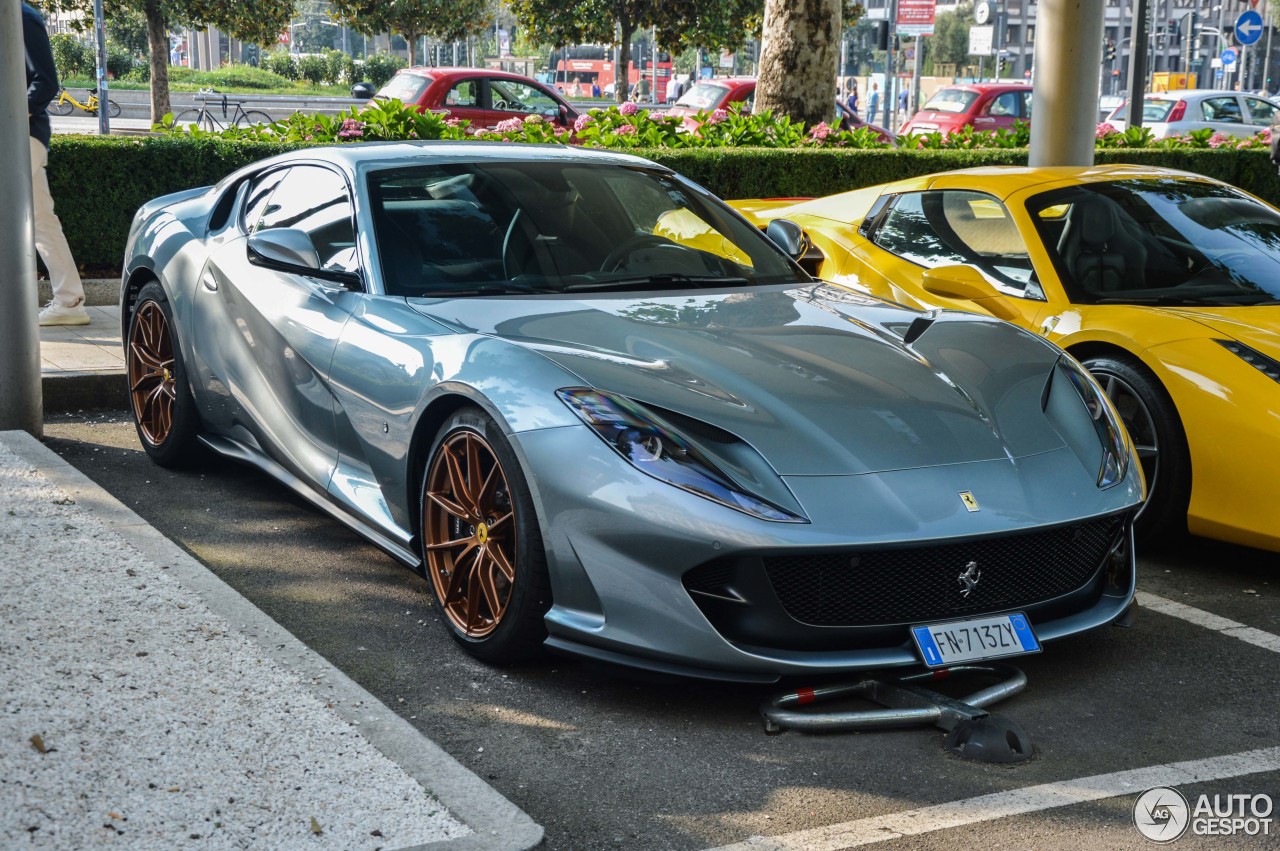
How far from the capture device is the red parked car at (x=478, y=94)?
21359mm

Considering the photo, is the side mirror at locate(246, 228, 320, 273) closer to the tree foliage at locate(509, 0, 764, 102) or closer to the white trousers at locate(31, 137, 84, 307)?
the white trousers at locate(31, 137, 84, 307)

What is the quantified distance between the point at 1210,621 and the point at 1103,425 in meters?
0.87

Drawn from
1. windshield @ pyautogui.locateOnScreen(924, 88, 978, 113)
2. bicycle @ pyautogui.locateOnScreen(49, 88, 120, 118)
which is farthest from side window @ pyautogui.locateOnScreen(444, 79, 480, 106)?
bicycle @ pyautogui.locateOnScreen(49, 88, 120, 118)

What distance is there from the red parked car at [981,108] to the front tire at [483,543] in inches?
863

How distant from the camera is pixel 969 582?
3.66m

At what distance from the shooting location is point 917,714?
3.62m

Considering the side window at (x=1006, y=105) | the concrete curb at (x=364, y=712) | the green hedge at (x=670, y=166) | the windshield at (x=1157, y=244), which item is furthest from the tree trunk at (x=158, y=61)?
the concrete curb at (x=364, y=712)

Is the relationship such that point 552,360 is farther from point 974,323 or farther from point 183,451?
point 183,451

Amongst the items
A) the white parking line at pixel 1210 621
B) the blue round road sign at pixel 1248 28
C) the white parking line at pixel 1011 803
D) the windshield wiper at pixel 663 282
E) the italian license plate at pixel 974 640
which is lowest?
the white parking line at pixel 1210 621

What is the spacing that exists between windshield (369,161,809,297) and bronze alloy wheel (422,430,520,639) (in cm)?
72

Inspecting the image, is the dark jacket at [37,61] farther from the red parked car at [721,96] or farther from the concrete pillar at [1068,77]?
the red parked car at [721,96]

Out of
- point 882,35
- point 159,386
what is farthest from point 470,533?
point 882,35

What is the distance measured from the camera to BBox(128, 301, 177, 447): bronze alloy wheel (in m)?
6.04

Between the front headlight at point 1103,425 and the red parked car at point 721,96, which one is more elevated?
the red parked car at point 721,96
